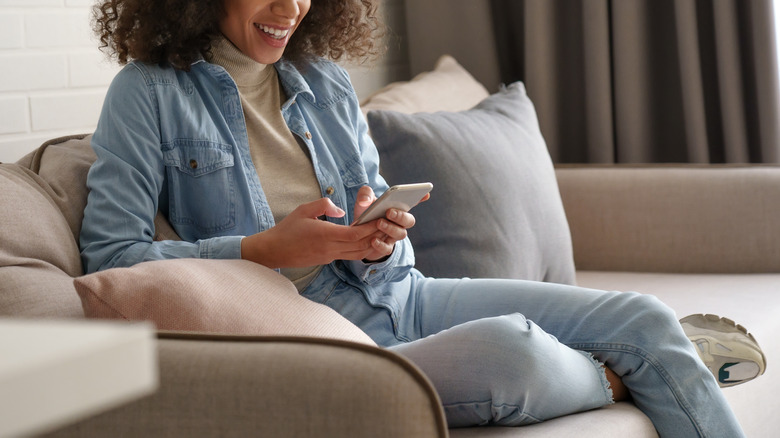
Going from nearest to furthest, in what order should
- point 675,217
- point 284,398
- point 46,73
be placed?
point 284,398
point 46,73
point 675,217

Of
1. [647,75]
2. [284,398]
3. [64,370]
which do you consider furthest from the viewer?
[647,75]

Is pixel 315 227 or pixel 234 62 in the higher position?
pixel 234 62

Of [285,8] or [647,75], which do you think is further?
[647,75]

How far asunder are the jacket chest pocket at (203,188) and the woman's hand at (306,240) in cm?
12

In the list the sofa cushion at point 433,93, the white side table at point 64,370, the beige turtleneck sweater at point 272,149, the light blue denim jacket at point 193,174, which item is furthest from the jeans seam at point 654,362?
the white side table at point 64,370

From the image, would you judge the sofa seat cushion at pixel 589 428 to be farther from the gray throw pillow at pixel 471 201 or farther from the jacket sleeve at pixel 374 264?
the gray throw pillow at pixel 471 201

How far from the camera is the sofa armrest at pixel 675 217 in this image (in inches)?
77.8

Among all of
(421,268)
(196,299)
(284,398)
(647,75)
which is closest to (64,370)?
(284,398)

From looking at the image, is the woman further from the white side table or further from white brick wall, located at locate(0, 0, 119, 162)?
the white side table

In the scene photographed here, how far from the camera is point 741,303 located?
174cm

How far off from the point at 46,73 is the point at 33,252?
2.24 feet

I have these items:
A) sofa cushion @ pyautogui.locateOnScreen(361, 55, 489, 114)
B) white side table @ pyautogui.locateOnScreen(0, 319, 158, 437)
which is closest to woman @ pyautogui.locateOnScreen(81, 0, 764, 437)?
sofa cushion @ pyautogui.locateOnScreen(361, 55, 489, 114)

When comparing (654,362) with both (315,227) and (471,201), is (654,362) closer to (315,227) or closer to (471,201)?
(315,227)

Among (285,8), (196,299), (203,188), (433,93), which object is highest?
(285,8)
